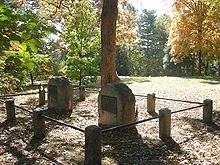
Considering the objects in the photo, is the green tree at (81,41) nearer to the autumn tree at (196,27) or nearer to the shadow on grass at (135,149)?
the shadow on grass at (135,149)

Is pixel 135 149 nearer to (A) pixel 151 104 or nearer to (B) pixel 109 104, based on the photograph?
(B) pixel 109 104

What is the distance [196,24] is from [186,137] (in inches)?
939

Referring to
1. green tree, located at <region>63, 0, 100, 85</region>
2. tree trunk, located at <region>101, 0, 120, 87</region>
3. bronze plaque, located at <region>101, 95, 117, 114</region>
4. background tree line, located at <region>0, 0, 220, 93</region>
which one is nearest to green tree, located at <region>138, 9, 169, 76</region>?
background tree line, located at <region>0, 0, 220, 93</region>

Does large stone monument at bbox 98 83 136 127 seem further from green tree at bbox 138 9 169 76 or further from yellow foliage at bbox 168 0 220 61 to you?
green tree at bbox 138 9 169 76

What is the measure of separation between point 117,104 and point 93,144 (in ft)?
9.58

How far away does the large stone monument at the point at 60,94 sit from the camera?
41.7ft

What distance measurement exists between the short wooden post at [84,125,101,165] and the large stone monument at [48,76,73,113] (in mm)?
6663

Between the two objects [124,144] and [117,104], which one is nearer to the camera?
[124,144]

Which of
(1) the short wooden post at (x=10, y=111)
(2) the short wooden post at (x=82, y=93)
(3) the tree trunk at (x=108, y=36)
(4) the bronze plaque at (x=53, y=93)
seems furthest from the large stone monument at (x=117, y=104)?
(2) the short wooden post at (x=82, y=93)

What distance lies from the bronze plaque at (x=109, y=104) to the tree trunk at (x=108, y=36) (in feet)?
11.9

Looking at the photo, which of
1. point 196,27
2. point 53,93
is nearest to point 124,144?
point 53,93

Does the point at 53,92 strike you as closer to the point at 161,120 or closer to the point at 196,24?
the point at 161,120

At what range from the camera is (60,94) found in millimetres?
12719

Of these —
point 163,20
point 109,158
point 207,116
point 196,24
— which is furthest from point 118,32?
point 163,20
